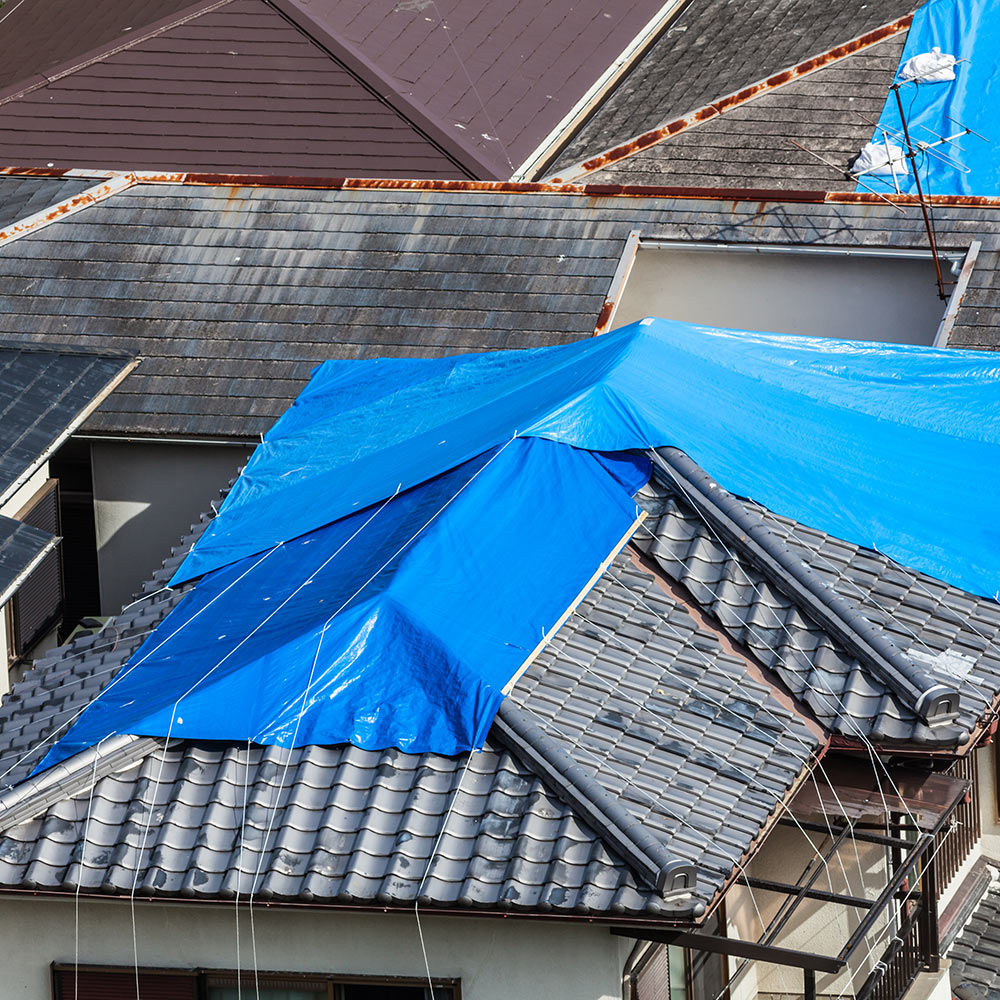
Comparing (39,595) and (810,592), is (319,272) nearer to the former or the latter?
(39,595)

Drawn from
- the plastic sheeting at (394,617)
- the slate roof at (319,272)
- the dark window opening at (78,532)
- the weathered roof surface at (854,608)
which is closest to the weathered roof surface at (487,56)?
the slate roof at (319,272)

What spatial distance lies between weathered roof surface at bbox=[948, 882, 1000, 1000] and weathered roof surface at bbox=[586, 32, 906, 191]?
12.1m

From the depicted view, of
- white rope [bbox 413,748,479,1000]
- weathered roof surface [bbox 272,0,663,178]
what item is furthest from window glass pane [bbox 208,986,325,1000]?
weathered roof surface [bbox 272,0,663,178]

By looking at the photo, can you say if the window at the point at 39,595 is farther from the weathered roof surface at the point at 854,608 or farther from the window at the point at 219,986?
the weathered roof surface at the point at 854,608

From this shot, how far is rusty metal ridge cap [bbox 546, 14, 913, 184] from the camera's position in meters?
23.7

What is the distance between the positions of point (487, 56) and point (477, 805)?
61.9ft

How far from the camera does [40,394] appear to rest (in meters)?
14.8

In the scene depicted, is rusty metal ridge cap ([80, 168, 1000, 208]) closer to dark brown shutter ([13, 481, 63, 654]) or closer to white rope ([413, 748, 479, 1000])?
dark brown shutter ([13, 481, 63, 654])

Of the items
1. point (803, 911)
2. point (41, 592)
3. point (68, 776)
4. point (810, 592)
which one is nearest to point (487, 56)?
point (41, 592)

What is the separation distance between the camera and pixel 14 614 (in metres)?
14.8

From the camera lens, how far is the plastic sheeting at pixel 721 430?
11.9 m

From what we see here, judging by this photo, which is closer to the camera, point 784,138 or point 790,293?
point 790,293

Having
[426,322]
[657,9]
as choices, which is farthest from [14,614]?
[657,9]

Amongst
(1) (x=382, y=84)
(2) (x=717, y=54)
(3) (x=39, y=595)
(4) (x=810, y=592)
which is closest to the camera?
(4) (x=810, y=592)
